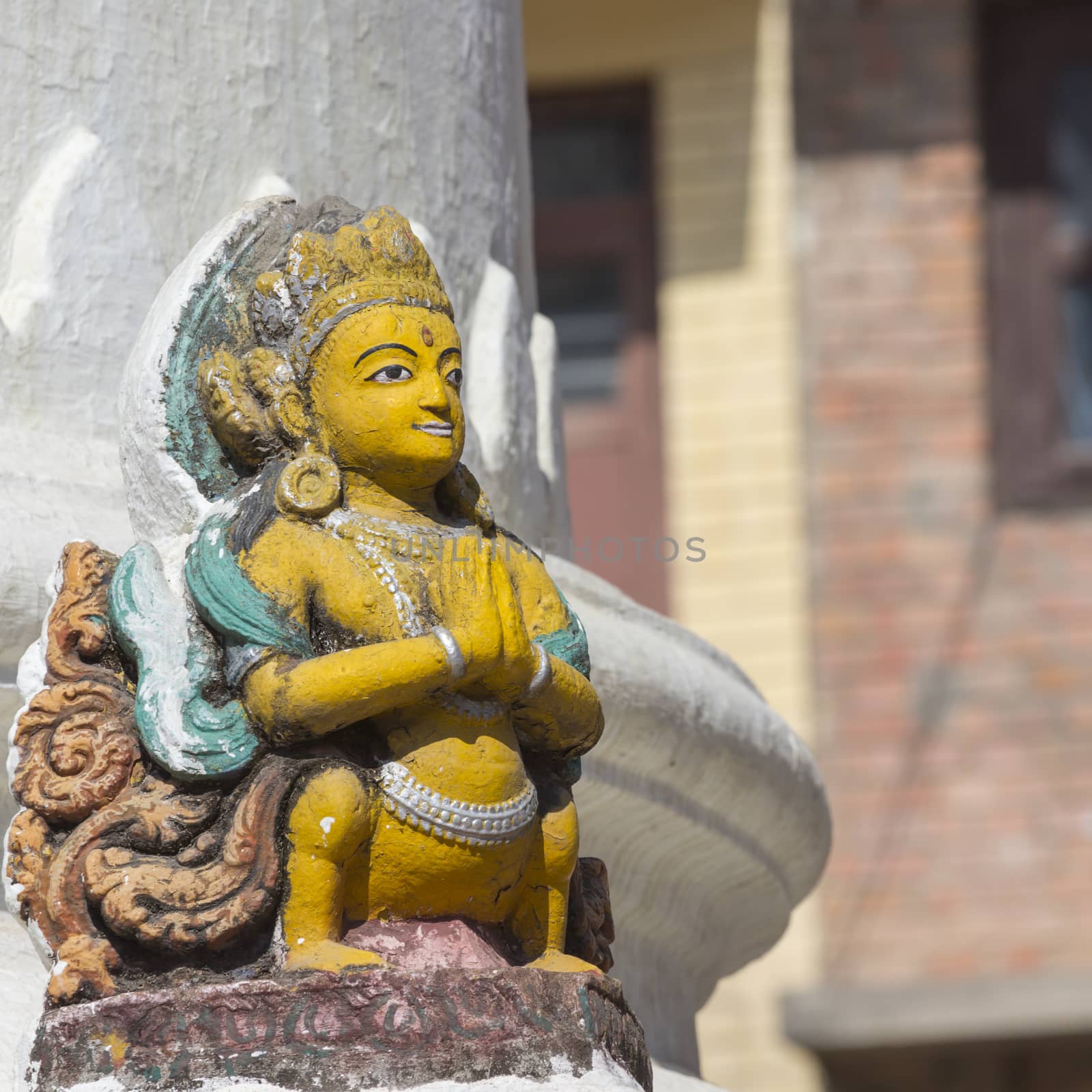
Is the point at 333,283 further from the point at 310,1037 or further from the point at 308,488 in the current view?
the point at 310,1037

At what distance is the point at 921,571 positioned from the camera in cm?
737

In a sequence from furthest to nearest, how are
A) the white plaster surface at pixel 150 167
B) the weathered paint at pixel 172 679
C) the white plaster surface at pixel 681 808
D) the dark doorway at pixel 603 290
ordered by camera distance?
the dark doorway at pixel 603 290 < the white plaster surface at pixel 681 808 < the white plaster surface at pixel 150 167 < the weathered paint at pixel 172 679

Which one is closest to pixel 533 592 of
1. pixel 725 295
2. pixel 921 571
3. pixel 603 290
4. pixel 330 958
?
pixel 330 958

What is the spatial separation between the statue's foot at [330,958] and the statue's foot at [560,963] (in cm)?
19

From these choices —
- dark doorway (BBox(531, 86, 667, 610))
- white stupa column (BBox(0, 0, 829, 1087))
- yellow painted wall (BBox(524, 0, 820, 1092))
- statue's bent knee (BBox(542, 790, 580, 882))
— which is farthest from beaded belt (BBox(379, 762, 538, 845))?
dark doorway (BBox(531, 86, 667, 610))

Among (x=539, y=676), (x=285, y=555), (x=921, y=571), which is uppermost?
(x=285, y=555)

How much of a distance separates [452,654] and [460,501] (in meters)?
0.29

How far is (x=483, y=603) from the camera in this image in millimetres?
2100

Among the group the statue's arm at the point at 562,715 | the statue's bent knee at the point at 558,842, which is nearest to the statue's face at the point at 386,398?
the statue's arm at the point at 562,715

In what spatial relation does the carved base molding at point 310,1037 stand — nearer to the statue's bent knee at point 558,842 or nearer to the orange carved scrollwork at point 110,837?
the orange carved scrollwork at point 110,837

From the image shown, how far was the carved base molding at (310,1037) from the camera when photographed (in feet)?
6.30

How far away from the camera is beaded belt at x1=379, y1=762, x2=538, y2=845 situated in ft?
6.72

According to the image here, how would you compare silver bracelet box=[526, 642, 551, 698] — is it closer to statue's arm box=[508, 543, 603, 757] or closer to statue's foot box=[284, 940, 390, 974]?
statue's arm box=[508, 543, 603, 757]

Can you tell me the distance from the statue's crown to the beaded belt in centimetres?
42
